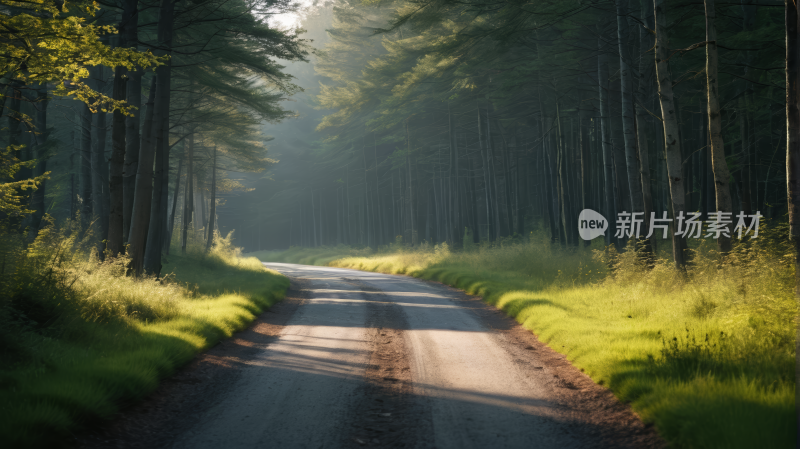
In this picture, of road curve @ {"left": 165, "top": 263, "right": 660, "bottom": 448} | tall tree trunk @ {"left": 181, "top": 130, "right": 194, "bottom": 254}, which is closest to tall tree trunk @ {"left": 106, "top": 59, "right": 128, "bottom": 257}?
road curve @ {"left": 165, "top": 263, "right": 660, "bottom": 448}

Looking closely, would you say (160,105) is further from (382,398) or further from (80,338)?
(382,398)

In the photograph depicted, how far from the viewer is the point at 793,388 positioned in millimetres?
4680

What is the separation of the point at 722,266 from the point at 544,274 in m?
7.38

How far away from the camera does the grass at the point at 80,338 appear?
181 inches

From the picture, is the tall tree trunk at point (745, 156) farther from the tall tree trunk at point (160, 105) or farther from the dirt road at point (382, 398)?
the tall tree trunk at point (160, 105)

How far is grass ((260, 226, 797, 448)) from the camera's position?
13.9 ft

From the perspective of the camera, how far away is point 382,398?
5688 mm

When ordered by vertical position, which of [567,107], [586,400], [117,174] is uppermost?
[567,107]

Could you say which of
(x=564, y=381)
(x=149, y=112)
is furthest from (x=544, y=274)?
(x=149, y=112)

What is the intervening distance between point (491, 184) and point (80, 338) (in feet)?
81.2

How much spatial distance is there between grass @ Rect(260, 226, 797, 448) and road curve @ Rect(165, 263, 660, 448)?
1.25 feet

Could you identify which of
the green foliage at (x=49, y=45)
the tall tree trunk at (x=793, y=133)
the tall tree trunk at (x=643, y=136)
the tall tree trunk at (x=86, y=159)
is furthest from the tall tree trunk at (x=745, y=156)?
the tall tree trunk at (x=86, y=159)

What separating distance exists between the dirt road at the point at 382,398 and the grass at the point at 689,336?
35 cm

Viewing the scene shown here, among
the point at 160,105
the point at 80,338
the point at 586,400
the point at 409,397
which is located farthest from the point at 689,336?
the point at 160,105
